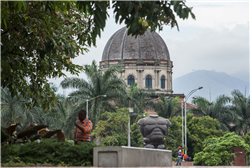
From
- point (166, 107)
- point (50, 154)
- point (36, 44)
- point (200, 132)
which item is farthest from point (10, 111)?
point (50, 154)

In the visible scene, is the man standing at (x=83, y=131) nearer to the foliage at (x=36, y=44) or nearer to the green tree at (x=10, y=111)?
the foliage at (x=36, y=44)

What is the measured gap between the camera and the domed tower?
78.4 m

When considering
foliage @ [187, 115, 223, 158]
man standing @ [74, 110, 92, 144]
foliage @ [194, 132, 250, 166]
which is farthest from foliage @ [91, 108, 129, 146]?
man standing @ [74, 110, 92, 144]

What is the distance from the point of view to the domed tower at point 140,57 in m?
78.4

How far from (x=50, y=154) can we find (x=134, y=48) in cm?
6986

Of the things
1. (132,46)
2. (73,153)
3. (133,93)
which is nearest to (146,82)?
(132,46)

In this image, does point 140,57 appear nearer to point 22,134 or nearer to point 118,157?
point 22,134

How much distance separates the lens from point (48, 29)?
11445 millimetres

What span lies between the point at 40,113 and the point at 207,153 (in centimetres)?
1400

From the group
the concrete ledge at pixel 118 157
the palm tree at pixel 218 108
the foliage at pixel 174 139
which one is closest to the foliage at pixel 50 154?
the concrete ledge at pixel 118 157

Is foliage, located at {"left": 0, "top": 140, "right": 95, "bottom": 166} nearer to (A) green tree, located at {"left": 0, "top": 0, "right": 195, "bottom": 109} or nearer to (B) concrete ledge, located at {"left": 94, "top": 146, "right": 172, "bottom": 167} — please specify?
(B) concrete ledge, located at {"left": 94, "top": 146, "right": 172, "bottom": 167}

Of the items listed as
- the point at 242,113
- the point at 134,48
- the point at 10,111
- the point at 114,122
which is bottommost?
the point at 114,122

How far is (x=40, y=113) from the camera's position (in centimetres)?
3697

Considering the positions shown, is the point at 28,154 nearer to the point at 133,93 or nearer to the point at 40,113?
the point at 40,113
